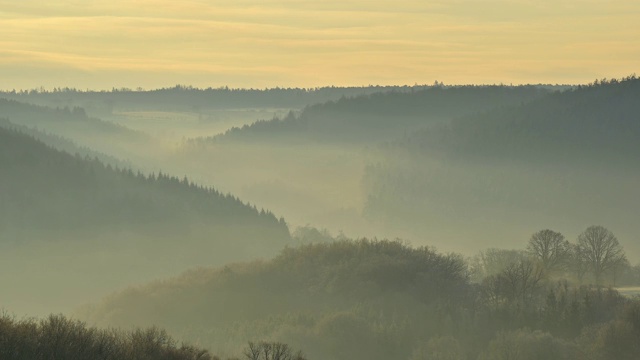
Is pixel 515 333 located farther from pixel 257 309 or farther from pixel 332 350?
pixel 257 309

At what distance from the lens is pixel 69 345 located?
243 feet

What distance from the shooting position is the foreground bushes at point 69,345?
70750 millimetres

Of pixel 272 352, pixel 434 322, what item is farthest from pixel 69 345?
pixel 434 322

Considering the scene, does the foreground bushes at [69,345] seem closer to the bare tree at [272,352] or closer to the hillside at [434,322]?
the bare tree at [272,352]

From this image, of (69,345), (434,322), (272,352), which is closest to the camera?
(69,345)

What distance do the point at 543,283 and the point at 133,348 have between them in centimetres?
11715

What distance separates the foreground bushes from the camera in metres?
70.8

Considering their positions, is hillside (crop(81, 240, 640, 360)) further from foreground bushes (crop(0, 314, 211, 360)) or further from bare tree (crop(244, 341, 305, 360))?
foreground bushes (crop(0, 314, 211, 360))

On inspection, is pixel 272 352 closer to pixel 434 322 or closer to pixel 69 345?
pixel 69 345

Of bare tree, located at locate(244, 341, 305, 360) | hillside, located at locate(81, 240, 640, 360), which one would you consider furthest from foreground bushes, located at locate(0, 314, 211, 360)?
hillside, located at locate(81, 240, 640, 360)

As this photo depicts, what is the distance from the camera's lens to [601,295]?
168 metres

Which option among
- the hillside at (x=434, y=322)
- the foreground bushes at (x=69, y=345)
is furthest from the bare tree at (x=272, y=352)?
the hillside at (x=434, y=322)

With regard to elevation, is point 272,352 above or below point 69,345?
below

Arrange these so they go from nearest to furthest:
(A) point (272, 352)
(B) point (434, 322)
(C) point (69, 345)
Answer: (C) point (69, 345) → (A) point (272, 352) → (B) point (434, 322)
